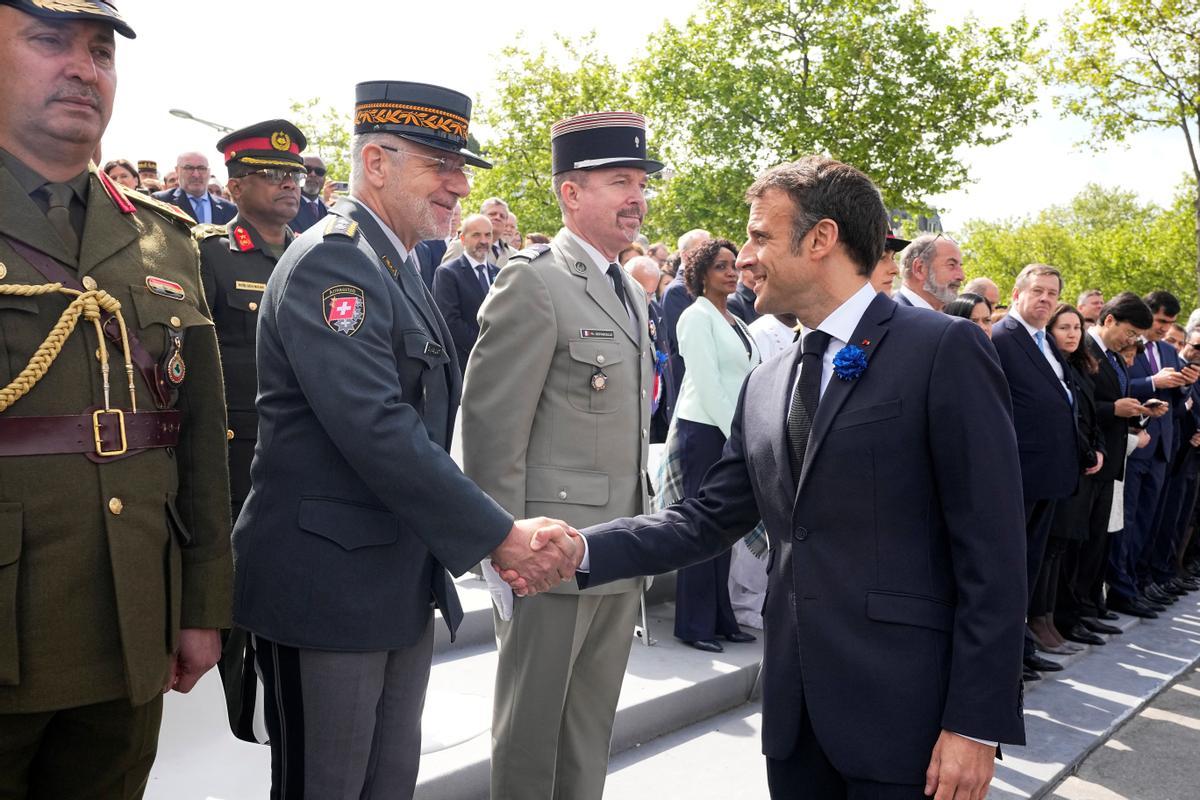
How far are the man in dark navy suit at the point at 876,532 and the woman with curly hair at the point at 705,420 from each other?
2.94 metres

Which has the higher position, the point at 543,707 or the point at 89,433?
the point at 89,433

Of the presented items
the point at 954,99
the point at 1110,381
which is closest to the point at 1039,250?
the point at 954,99

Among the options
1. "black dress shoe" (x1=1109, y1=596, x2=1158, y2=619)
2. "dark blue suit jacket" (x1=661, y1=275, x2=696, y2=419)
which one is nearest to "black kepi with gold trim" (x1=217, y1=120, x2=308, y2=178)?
"dark blue suit jacket" (x1=661, y1=275, x2=696, y2=419)

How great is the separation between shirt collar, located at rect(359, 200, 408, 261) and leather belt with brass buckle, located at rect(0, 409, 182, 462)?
74 centimetres

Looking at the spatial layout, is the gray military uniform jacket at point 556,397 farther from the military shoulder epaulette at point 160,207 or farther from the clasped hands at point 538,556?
the military shoulder epaulette at point 160,207

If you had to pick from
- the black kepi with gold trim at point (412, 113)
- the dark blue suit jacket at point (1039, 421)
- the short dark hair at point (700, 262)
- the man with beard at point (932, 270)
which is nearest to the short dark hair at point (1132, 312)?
the dark blue suit jacket at point (1039, 421)

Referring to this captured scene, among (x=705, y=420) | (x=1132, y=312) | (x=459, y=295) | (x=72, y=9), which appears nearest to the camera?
(x=72, y=9)

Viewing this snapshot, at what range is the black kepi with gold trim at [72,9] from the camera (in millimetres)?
1794

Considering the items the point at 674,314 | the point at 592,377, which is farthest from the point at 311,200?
the point at 592,377

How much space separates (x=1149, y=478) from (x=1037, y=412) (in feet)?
10.6

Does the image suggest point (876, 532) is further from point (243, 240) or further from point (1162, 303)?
point (1162, 303)

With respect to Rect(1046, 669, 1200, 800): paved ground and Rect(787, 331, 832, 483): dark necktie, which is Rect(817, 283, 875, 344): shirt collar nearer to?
Rect(787, 331, 832, 483): dark necktie

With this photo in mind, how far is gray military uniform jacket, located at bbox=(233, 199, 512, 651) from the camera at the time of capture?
2.21 metres

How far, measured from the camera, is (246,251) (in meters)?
3.86
